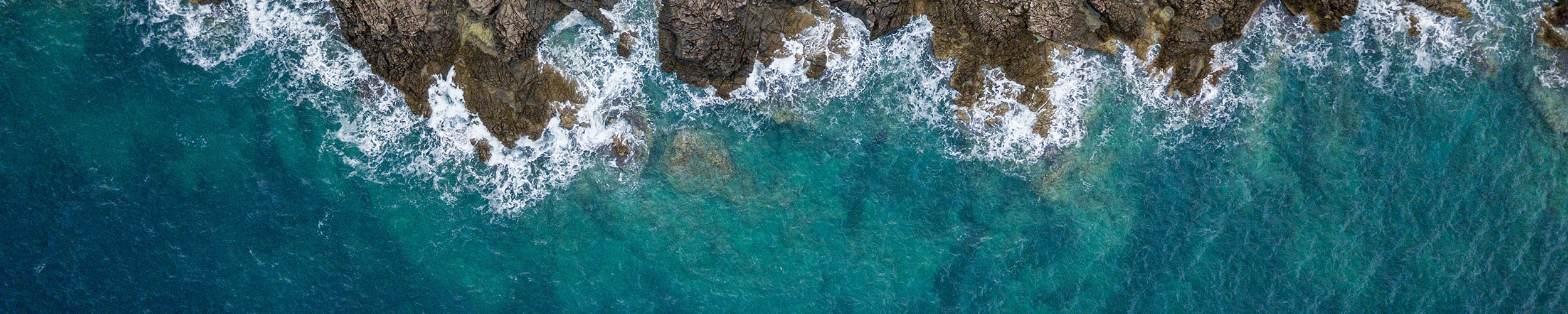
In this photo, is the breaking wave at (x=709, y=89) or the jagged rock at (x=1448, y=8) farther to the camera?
the breaking wave at (x=709, y=89)

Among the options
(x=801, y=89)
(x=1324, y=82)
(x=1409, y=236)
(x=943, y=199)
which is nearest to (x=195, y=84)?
(x=801, y=89)

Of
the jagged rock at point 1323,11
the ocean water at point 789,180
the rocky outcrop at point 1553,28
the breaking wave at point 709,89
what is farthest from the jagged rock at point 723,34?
the rocky outcrop at point 1553,28

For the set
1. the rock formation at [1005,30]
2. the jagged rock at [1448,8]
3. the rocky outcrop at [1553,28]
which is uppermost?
the rock formation at [1005,30]

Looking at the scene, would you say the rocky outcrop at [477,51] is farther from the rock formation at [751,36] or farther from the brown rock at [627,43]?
the brown rock at [627,43]

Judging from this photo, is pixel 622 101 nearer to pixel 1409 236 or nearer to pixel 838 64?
pixel 838 64

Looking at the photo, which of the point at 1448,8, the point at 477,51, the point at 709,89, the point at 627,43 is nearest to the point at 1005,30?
the point at 709,89

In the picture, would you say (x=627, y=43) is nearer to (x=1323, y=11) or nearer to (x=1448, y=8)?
(x=1323, y=11)
